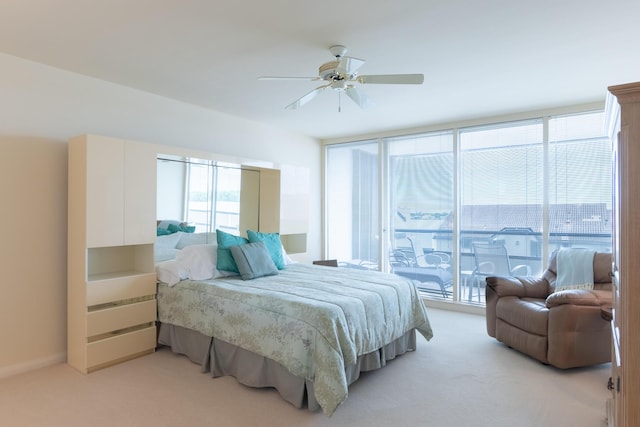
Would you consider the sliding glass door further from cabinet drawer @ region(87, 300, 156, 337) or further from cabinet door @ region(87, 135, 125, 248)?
cabinet door @ region(87, 135, 125, 248)

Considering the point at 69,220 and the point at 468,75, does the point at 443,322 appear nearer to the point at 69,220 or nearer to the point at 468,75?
the point at 468,75

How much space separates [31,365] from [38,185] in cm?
149

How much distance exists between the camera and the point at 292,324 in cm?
248

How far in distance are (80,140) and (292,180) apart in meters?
2.65

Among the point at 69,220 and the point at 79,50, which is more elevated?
the point at 79,50

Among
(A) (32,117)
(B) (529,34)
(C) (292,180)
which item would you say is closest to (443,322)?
(C) (292,180)

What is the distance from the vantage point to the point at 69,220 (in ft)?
10.1

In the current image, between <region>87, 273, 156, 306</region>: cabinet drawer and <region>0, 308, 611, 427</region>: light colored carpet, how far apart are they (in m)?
0.58

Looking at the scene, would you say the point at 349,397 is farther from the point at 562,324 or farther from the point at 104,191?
the point at 104,191

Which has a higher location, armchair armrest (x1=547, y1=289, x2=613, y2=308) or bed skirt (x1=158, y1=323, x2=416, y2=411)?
armchair armrest (x1=547, y1=289, x2=613, y2=308)

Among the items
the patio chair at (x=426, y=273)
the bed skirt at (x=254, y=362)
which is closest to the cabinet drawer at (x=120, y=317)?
the bed skirt at (x=254, y=362)

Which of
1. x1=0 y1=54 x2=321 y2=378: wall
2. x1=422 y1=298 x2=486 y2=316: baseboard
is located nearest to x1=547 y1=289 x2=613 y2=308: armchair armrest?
x1=422 y1=298 x2=486 y2=316: baseboard

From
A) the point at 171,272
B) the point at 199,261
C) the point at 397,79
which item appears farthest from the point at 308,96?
the point at 171,272

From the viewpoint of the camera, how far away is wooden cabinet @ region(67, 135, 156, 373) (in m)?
2.92
